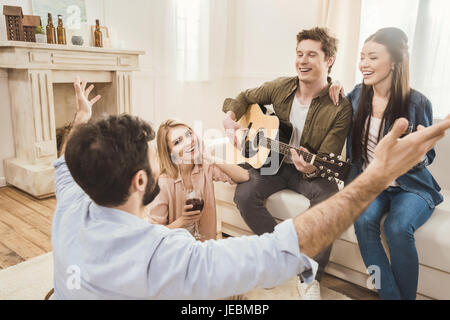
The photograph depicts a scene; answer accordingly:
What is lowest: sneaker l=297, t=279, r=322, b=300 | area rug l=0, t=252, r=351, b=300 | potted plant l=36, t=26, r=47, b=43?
area rug l=0, t=252, r=351, b=300

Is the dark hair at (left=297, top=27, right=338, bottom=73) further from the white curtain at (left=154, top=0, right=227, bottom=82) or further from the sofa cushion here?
the white curtain at (left=154, top=0, right=227, bottom=82)

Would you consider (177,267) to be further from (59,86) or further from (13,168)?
(59,86)

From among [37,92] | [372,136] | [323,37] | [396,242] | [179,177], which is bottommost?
[396,242]

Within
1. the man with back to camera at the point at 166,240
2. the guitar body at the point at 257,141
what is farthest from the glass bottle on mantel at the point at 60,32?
the man with back to camera at the point at 166,240

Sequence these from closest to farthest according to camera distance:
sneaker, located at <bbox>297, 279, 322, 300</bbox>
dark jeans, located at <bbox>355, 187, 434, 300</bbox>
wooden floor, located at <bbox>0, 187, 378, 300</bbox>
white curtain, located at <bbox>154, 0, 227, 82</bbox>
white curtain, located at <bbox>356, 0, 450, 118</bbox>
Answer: dark jeans, located at <bbox>355, 187, 434, 300</bbox> < sneaker, located at <bbox>297, 279, 322, 300</bbox> < wooden floor, located at <bbox>0, 187, 378, 300</bbox> < white curtain, located at <bbox>356, 0, 450, 118</bbox> < white curtain, located at <bbox>154, 0, 227, 82</bbox>

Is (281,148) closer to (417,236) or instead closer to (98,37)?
(417,236)

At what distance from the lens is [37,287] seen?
1.78 meters

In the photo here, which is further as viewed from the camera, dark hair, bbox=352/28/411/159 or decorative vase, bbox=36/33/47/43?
decorative vase, bbox=36/33/47/43

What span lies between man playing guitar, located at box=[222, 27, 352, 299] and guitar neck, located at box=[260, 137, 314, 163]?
0.09ft

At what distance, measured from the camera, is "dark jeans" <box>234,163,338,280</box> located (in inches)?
75.2

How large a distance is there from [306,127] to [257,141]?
0.33 metres

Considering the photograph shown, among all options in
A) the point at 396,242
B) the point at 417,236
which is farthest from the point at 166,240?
the point at 417,236

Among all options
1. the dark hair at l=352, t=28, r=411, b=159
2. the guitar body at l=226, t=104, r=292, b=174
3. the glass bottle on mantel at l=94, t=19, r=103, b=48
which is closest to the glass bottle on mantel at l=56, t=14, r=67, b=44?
the glass bottle on mantel at l=94, t=19, r=103, b=48

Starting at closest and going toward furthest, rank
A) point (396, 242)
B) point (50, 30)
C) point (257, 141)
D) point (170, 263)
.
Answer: point (170, 263) < point (396, 242) < point (257, 141) < point (50, 30)
